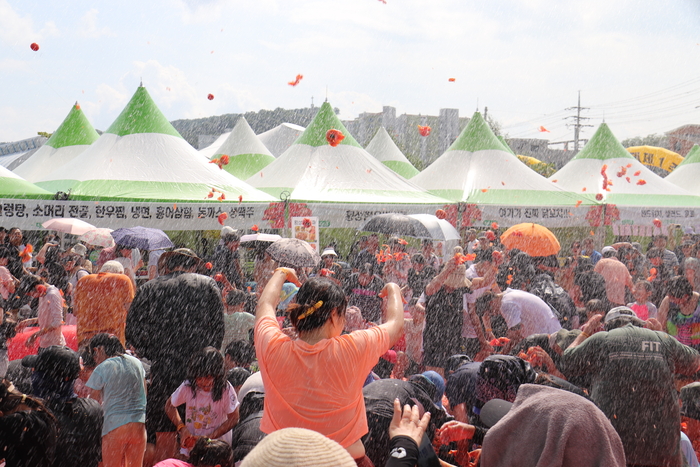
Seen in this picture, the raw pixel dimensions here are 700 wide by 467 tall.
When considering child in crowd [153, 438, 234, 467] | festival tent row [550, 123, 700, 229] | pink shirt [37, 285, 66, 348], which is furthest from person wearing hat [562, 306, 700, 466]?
festival tent row [550, 123, 700, 229]

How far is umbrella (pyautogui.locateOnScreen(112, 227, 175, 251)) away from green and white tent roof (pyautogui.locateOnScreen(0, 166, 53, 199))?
6.48ft

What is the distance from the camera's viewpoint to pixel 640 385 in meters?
3.03

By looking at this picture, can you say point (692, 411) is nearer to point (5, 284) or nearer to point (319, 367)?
point (319, 367)

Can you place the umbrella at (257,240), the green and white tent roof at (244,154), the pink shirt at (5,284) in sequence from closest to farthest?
the pink shirt at (5,284), the umbrella at (257,240), the green and white tent roof at (244,154)

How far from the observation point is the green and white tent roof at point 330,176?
445 inches

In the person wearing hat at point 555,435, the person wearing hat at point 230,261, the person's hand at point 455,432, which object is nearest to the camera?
the person wearing hat at point 555,435

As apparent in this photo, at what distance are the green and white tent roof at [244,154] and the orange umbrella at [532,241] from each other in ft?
37.5

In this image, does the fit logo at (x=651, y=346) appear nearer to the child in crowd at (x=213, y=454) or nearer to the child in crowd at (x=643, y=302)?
the child in crowd at (x=213, y=454)

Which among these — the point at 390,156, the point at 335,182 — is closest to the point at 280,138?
the point at 390,156

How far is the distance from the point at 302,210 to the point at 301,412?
844cm

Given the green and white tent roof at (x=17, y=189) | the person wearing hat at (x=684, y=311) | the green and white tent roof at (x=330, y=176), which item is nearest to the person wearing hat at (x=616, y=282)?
the person wearing hat at (x=684, y=311)

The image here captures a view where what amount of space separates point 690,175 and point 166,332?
716 inches

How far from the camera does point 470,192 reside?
1291 cm

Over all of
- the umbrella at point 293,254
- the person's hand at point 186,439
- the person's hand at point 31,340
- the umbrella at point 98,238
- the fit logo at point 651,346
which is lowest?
the person's hand at point 186,439
